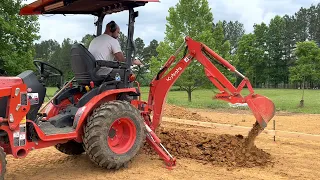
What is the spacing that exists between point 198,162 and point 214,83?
5.05 feet

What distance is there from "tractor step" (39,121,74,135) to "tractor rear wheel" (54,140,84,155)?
0.95 metres

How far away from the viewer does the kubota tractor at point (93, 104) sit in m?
5.20

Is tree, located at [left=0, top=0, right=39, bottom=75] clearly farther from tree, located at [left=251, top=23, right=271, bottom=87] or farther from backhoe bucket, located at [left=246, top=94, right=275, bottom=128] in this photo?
tree, located at [left=251, top=23, right=271, bottom=87]

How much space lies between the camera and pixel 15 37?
79.4ft

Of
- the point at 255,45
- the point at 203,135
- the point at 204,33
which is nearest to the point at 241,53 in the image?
the point at 255,45

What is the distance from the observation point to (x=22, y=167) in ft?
21.7

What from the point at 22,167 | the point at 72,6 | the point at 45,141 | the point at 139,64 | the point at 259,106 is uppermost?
the point at 72,6

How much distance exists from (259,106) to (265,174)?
1.30 meters

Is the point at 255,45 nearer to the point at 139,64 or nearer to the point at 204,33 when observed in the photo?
the point at 204,33

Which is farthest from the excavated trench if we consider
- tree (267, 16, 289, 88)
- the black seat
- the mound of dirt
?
tree (267, 16, 289, 88)

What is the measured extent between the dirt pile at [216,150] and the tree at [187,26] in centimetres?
1783

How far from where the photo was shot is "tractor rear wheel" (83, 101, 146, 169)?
5.81 meters

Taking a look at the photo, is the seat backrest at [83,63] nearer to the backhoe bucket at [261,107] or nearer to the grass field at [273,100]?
the grass field at [273,100]

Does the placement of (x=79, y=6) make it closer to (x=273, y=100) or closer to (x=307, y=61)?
(x=307, y=61)
